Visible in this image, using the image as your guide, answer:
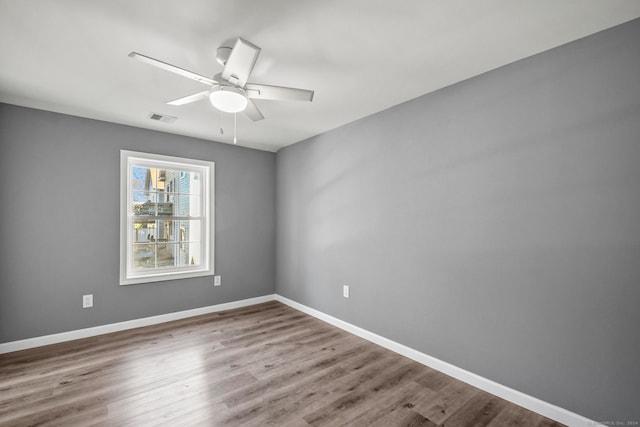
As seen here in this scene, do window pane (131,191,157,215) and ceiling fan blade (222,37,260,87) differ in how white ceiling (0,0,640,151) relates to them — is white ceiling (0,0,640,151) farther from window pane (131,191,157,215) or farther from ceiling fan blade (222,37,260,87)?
window pane (131,191,157,215)

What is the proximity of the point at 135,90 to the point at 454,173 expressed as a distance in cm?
286

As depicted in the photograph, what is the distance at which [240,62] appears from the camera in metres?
1.71

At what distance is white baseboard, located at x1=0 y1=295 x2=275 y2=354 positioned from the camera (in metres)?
2.87

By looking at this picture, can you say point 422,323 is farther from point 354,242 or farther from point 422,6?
point 422,6

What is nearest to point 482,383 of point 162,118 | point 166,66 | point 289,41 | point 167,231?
point 289,41

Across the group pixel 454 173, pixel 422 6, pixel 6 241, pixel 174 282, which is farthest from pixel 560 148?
pixel 6 241

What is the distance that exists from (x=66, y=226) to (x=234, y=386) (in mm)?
2470

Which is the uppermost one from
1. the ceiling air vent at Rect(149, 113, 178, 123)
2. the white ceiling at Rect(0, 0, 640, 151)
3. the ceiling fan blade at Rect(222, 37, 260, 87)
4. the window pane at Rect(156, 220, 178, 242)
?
the ceiling air vent at Rect(149, 113, 178, 123)

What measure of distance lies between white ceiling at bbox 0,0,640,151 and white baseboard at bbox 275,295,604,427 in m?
2.35

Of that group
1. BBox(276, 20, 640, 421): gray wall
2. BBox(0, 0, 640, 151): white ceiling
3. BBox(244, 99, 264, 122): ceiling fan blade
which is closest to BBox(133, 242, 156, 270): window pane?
BBox(0, 0, 640, 151): white ceiling

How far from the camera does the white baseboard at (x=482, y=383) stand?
185 centimetres

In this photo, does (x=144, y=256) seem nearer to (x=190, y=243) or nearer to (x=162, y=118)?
(x=190, y=243)

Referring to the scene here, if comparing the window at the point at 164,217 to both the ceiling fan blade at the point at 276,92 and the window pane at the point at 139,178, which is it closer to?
the window pane at the point at 139,178

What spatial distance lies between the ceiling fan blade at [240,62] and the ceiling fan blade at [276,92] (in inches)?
3.6
